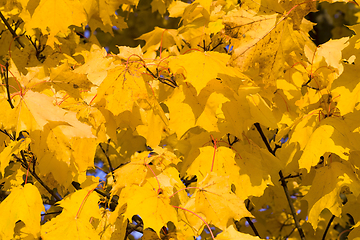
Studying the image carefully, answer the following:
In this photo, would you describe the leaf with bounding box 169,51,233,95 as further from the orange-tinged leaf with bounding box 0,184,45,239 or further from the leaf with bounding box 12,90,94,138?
the orange-tinged leaf with bounding box 0,184,45,239

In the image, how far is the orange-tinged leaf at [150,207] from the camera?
142cm

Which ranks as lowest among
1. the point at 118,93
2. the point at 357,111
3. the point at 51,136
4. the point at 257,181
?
the point at 257,181

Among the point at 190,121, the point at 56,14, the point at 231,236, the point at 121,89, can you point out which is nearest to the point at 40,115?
the point at 121,89

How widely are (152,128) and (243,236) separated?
70 centimetres

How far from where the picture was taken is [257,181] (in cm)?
175

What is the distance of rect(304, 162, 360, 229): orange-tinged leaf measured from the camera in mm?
1714

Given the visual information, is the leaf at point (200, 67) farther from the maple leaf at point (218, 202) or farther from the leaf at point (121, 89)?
the maple leaf at point (218, 202)

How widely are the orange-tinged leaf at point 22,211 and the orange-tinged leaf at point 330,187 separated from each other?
1.47m

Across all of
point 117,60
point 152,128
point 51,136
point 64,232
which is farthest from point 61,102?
point 64,232

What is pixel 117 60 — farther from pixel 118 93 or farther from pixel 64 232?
pixel 64 232

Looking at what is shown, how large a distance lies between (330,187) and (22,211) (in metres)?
1.65

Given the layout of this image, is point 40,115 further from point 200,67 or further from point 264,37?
Answer: point 264,37

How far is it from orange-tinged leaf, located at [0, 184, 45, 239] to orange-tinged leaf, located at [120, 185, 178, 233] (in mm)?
490

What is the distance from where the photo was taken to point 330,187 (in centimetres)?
174
